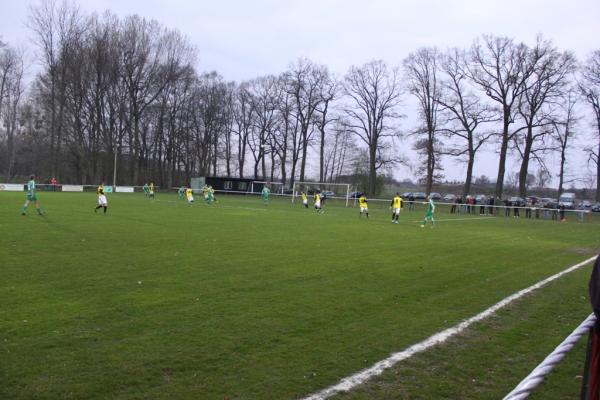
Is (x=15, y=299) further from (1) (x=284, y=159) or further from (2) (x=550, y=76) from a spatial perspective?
(1) (x=284, y=159)

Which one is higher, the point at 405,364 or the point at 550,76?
the point at 550,76

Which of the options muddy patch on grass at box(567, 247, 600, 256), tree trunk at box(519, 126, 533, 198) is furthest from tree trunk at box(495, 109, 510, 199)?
muddy patch on grass at box(567, 247, 600, 256)

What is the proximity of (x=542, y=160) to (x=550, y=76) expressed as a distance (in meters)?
8.47

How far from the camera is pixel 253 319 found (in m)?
5.84

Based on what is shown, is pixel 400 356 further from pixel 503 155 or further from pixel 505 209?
pixel 503 155

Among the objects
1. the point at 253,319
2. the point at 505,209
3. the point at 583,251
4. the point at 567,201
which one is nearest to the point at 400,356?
the point at 253,319

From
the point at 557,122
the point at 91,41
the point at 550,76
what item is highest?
the point at 91,41

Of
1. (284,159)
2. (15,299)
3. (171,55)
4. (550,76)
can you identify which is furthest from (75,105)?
(15,299)

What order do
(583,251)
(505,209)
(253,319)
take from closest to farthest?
1. (253,319)
2. (583,251)
3. (505,209)

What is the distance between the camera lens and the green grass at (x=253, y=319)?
13.3 ft

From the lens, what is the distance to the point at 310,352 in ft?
15.7

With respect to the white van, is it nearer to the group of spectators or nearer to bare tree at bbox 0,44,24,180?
the group of spectators

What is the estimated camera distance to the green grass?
4.06 meters

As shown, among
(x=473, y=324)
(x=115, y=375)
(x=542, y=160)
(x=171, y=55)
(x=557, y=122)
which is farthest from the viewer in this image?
(x=171, y=55)
